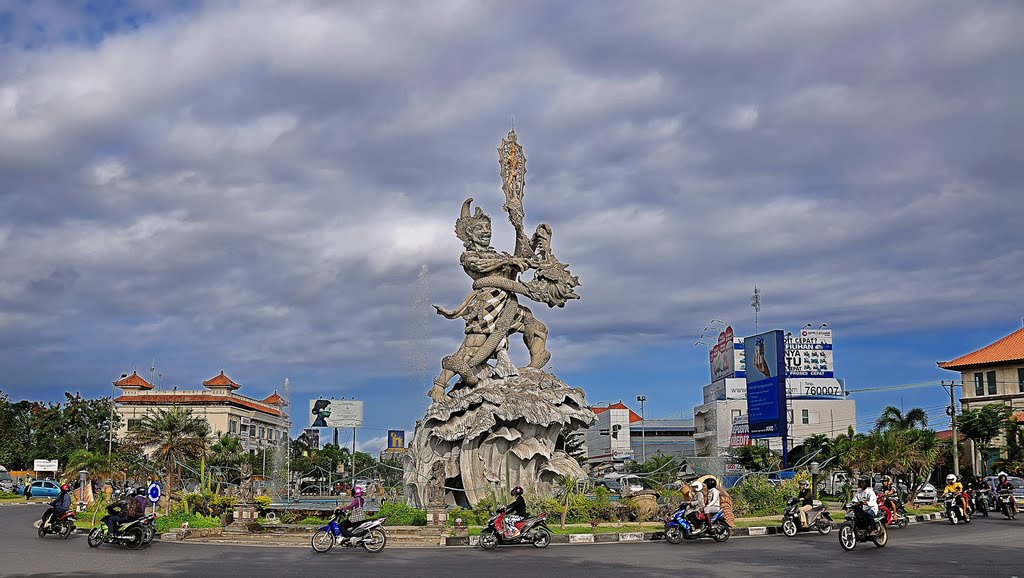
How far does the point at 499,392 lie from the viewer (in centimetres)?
2789

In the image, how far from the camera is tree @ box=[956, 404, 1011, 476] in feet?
168

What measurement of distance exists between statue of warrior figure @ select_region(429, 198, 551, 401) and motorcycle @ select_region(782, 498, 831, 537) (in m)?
10.3

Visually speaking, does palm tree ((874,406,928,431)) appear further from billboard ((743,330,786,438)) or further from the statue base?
the statue base

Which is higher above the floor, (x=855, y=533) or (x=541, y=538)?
(x=855, y=533)

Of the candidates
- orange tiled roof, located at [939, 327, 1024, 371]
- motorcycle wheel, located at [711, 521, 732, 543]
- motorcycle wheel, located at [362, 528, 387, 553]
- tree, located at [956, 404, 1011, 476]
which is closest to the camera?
motorcycle wheel, located at [362, 528, 387, 553]

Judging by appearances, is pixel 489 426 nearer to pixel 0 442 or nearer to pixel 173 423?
pixel 173 423

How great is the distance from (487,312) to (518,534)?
11.6 m

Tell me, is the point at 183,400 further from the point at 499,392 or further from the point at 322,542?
the point at 322,542

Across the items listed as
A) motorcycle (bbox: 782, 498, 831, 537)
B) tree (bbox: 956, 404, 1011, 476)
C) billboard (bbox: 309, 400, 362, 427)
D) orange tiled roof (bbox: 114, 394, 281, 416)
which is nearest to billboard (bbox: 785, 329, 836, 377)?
tree (bbox: 956, 404, 1011, 476)

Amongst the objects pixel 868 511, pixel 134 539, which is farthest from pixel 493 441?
pixel 868 511

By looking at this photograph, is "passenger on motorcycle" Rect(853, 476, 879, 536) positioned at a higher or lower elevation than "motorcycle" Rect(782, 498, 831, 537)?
higher

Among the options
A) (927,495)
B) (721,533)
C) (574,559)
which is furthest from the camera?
(927,495)

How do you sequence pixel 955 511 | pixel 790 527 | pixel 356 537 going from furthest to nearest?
pixel 955 511
pixel 790 527
pixel 356 537

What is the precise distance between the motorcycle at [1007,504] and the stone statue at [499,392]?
43.4 feet
